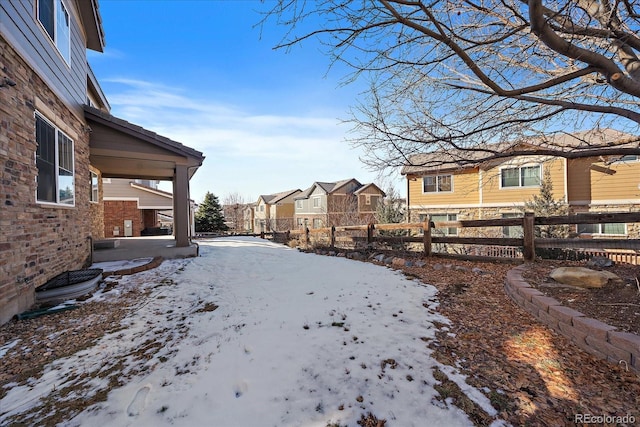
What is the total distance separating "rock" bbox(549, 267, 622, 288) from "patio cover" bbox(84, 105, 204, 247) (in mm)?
8668

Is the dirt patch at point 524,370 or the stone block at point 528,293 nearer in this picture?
the dirt patch at point 524,370

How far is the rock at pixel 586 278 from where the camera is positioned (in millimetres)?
3752

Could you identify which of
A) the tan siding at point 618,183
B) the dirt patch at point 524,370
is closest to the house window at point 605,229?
the tan siding at point 618,183

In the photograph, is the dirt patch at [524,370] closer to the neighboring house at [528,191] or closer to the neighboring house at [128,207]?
the neighboring house at [528,191]

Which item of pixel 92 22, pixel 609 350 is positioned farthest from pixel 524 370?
pixel 92 22

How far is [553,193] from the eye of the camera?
44.5ft

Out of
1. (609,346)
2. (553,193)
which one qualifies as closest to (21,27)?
(609,346)

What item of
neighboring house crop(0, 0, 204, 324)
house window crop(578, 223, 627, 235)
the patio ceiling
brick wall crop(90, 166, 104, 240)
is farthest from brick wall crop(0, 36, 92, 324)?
house window crop(578, 223, 627, 235)

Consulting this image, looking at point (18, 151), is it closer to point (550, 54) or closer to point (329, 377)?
point (329, 377)

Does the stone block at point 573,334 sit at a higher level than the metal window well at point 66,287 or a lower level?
lower

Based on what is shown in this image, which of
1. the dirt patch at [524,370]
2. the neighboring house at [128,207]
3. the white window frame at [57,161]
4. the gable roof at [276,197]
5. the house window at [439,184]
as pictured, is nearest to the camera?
the dirt patch at [524,370]

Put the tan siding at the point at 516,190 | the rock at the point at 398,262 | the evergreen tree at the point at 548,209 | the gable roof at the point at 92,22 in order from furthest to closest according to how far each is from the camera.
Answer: the tan siding at the point at 516,190 → the evergreen tree at the point at 548,209 → the rock at the point at 398,262 → the gable roof at the point at 92,22

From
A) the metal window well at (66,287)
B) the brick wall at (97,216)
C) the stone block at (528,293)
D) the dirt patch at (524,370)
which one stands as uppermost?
the brick wall at (97,216)

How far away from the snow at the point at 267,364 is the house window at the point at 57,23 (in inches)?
192
